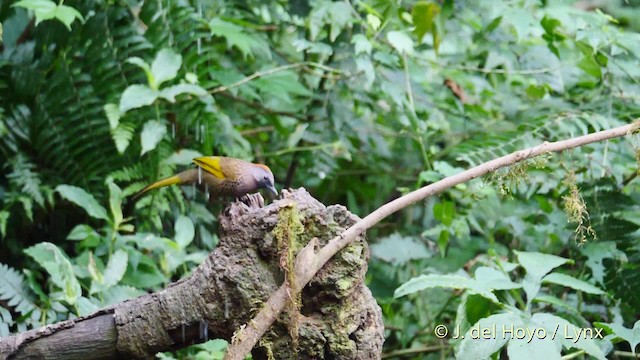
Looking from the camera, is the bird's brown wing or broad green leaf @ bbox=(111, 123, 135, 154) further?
broad green leaf @ bbox=(111, 123, 135, 154)

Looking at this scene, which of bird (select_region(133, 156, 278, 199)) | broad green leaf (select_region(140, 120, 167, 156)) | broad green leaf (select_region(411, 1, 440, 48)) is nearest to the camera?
bird (select_region(133, 156, 278, 199))

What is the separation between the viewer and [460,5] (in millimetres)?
4227

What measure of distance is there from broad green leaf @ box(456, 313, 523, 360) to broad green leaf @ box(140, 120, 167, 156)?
6.04ft

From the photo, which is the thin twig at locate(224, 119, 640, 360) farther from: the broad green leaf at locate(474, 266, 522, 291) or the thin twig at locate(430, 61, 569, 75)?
the thin twig at locate(430, 61, 569, 75)

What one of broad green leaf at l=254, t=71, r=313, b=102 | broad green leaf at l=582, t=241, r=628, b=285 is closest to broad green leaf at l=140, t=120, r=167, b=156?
broad green leaf at l=254, t=71, r=313, b=102

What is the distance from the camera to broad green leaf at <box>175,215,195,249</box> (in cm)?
350

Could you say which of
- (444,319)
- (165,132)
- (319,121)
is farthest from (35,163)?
(444,319)

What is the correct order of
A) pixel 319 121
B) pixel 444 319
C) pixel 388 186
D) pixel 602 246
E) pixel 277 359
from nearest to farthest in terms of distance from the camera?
1. pixel 277 359
2. pixel 602 246
3. pixel 444 319
4. pixel 319 121
5. pixel 388 186

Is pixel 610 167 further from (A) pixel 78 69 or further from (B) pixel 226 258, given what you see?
(A) pixel 78 69

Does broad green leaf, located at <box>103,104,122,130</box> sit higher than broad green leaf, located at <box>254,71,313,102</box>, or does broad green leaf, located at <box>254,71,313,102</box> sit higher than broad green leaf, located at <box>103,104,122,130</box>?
broad green leaf, located at <box>103,104,122,130</box>

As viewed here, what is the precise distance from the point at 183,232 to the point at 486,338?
5.22 ft

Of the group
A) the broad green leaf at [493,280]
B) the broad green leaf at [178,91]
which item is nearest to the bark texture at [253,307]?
the broad green leaf at [493,280]

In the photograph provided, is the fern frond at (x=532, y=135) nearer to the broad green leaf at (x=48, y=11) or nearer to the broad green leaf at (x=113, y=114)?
the broad green leaf at (x=113, y=114)

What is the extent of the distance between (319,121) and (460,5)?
1019 mm
